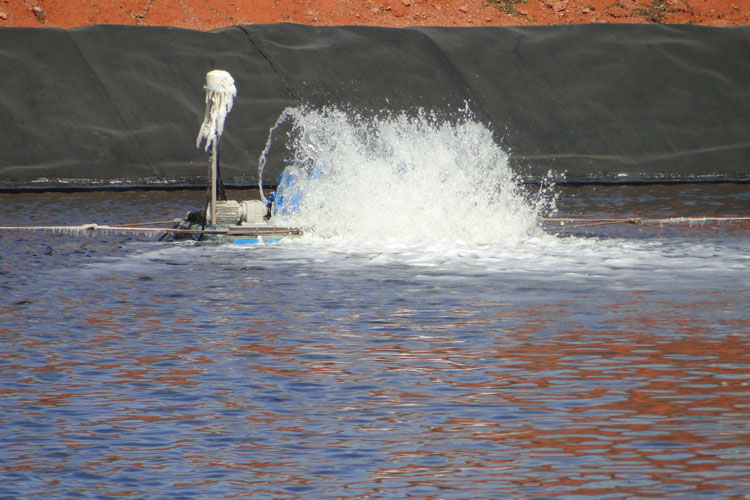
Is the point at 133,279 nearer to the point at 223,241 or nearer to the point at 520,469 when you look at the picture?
the point at 223,241

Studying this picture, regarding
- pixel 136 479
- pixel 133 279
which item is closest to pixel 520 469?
pixel 136 479

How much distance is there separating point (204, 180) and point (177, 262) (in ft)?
35.1

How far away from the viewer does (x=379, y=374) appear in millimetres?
7730

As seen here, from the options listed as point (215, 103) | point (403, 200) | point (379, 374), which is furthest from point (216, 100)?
point (379, 374)

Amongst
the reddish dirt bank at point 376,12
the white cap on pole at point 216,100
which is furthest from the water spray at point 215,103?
the reddish dirt bank at point 376,12

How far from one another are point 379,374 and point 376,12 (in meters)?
28.0

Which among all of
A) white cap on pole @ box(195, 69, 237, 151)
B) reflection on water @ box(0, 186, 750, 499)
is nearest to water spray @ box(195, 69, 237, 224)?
white cap on pole @ box(195, 69, 237, 151)

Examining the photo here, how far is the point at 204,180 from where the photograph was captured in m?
23.7

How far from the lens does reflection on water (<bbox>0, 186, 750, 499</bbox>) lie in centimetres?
583

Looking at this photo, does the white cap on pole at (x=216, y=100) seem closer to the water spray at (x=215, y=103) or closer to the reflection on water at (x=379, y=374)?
the water spray at (x=215, y=103)

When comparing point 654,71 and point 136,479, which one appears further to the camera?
point 654,71

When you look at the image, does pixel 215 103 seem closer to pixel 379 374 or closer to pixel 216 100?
pixel 216 100

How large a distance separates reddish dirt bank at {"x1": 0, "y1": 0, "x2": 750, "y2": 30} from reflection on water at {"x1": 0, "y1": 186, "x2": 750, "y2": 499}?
20.8m

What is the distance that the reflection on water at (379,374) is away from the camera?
19.1 feet
